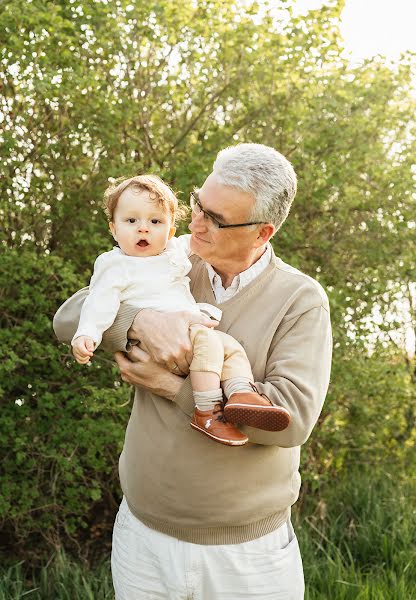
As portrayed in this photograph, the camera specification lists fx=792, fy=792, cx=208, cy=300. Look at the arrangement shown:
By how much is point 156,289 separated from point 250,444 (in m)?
0.61

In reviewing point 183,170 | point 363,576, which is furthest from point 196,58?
point 363,576

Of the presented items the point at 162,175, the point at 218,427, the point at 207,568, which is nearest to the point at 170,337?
the point at 218,427

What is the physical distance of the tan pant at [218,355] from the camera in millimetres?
2348

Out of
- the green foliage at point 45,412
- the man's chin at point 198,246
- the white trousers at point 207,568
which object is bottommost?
the green foliage at point 45,412

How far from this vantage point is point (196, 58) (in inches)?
193

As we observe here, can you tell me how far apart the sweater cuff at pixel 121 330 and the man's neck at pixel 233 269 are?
11.7 inches

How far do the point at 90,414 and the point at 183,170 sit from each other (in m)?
A: 1.57

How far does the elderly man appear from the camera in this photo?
93.7 inches

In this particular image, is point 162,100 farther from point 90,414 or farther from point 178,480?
point 178,480

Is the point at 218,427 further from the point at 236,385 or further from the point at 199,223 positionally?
the point at 199,223

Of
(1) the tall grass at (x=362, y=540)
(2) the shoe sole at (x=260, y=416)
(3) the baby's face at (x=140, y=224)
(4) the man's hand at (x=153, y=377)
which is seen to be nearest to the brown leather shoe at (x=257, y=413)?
(2) the shoe sole at (x=260, y=416)

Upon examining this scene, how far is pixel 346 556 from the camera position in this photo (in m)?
4.75

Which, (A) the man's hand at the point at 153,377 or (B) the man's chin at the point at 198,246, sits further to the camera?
(B) the man's chin at the point at 198,246

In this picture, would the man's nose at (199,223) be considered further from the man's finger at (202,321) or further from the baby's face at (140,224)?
the man's finger at (202,321)
